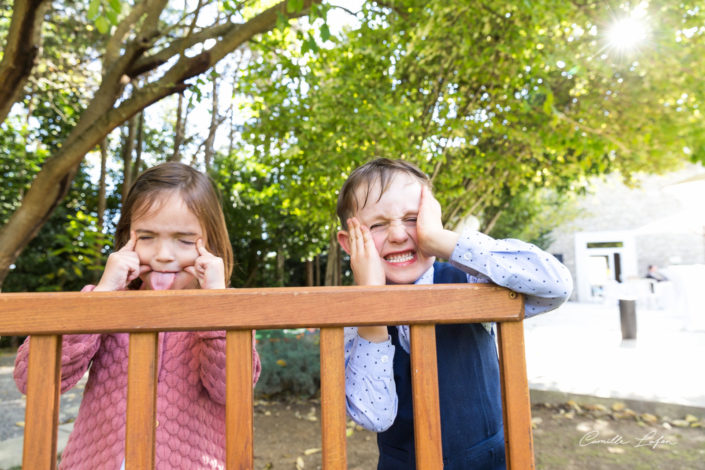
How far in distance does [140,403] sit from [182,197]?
0.62m

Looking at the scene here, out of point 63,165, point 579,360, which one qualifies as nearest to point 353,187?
point 63,165

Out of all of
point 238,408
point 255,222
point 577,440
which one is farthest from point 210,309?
point 255,222

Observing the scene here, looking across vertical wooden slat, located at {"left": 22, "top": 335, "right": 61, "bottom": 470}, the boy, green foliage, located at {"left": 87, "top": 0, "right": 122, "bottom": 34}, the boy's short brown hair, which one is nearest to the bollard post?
the boy

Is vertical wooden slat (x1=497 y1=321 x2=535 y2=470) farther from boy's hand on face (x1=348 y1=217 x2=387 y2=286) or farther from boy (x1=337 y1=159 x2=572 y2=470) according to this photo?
boy's hand on face (x1=348 y1=217 x2=387 y2=286)

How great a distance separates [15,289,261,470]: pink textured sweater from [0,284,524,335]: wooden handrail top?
344mm

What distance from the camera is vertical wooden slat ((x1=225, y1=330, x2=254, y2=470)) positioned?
0.81 m

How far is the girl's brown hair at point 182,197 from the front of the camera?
50.9 inches

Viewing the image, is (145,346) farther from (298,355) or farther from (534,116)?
(534,116)

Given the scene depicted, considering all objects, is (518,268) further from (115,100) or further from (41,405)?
(115,100)

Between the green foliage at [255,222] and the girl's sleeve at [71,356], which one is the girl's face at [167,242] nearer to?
the girl's sleeve at [71,356]

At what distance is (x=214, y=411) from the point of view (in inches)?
50.9
